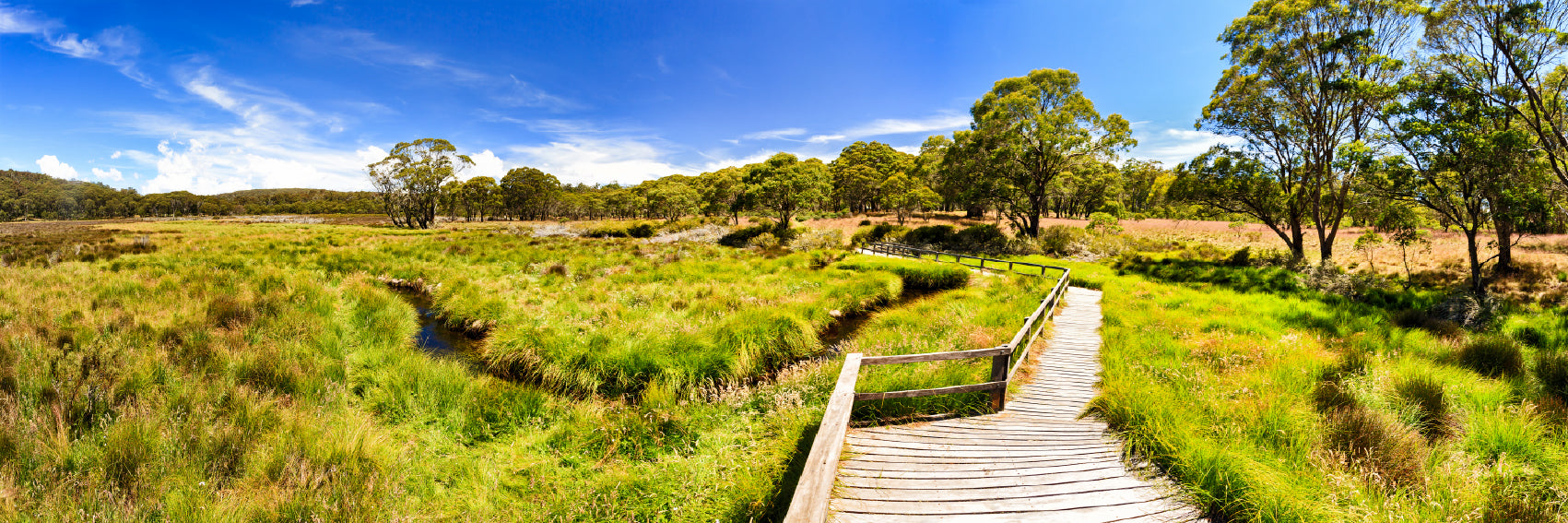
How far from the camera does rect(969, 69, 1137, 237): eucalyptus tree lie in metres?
29.4

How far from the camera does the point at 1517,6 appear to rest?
12320mm

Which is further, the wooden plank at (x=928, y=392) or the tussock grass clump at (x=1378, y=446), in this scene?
the wooden plank at (x=928, y=392)

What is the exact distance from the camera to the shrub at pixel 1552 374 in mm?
7504

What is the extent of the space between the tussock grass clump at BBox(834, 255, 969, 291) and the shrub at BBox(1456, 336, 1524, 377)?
1278 cm

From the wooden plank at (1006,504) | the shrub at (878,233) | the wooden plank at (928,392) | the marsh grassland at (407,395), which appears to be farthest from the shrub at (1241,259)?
the wooden plank at (1006,504)

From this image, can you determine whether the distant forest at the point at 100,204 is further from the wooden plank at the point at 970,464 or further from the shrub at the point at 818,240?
the wooden plank at the point at 970,464

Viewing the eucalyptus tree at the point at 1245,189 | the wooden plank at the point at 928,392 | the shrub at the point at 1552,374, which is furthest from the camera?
the eucalyptus tree at the point at 1245,189

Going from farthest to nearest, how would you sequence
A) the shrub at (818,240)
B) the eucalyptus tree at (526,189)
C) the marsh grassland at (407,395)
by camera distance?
1. the eucalyptus tree at (526,189)
2. the shrub at (818,240)
3. the marsh grassland at (407,395)

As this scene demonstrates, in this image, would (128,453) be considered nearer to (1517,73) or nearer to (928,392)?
(928,392)

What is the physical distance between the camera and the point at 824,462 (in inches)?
161

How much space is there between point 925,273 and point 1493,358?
574 inches

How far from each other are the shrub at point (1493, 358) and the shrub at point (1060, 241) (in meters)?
21.7

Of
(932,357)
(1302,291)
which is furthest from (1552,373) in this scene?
(932,357)

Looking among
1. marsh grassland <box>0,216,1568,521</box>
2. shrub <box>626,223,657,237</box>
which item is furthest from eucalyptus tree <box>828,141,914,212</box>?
marsh grassland <box>0,216,1568,521</box>
